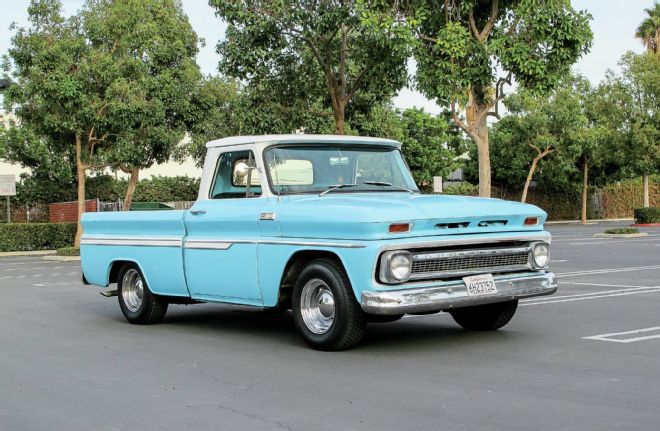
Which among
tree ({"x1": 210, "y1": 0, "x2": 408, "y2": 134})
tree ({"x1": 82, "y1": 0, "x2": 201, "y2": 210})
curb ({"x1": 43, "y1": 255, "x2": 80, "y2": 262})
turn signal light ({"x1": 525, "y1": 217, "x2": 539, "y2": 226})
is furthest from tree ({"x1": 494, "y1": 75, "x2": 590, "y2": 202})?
turn signal light ({"x1": 525, "y1": 217, "x2": 539, "y2": 226})

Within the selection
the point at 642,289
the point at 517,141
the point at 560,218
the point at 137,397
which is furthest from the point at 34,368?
the point at 560,218

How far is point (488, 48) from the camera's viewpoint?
21.4m

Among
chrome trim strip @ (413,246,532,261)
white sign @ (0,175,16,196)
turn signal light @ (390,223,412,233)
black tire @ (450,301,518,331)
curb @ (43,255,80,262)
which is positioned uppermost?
white sign @ (0,175,16,196)

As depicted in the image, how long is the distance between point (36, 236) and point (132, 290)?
25255mm

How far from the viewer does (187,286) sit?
10.2m

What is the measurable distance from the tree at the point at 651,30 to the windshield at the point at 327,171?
59758 mm

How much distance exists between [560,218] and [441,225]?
5280 centimetres

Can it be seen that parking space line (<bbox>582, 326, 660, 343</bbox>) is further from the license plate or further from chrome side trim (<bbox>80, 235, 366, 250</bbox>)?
chrome side trim (<bbox>80, 235, 366, 250</bbox>)

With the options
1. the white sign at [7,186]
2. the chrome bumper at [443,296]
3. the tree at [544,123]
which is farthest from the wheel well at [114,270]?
the tree at [544,123]

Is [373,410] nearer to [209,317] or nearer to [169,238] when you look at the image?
[169,238]

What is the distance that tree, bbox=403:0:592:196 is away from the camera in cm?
2106

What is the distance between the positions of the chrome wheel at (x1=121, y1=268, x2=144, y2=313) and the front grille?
4.41 m

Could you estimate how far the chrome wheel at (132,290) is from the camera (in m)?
11.4

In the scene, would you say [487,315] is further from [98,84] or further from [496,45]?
[98,84]
